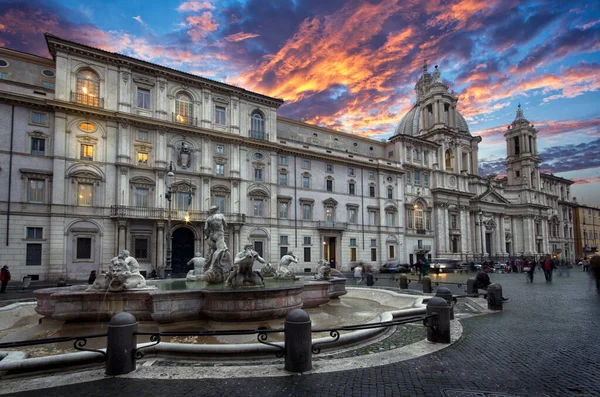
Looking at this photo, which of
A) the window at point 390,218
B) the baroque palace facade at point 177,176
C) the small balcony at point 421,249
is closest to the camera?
the baroque palace facade at point 177,176

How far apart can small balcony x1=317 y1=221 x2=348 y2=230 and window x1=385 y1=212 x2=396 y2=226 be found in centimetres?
788

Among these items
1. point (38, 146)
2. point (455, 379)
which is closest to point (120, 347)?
point (455, 379)

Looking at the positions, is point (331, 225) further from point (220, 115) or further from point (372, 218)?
point (220, 115)

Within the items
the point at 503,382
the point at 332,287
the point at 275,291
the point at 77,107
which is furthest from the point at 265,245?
the point at 503,382

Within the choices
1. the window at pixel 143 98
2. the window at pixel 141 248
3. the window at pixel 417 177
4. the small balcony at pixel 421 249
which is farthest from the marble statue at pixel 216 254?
the window at pixel 417 177

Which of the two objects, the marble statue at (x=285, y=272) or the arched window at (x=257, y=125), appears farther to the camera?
the arched window at (x=257, y=125)

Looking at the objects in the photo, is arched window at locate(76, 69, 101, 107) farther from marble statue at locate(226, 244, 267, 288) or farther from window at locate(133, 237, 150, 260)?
marble statue at locate(226, 244, 267, 288)

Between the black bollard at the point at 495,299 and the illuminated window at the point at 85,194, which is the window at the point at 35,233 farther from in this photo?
the black bollard at the point at 495,299

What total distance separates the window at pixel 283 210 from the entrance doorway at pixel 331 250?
603cm

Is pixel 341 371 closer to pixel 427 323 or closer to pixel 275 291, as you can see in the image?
pixel 427 323

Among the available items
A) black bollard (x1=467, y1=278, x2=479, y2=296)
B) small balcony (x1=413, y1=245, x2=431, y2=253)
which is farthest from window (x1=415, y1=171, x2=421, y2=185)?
black bollard (x1=467, y1=278, x2=479, y2=296)

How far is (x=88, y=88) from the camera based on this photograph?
30969mm

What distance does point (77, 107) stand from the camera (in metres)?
29.6

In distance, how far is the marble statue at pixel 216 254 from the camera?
12.4m
